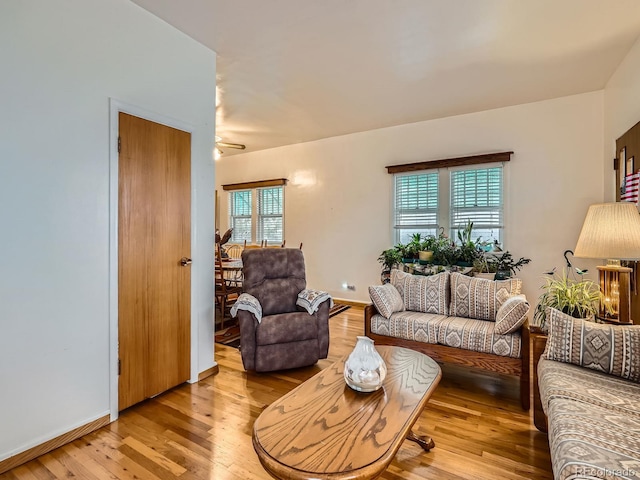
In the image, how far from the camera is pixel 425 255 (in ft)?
14.3

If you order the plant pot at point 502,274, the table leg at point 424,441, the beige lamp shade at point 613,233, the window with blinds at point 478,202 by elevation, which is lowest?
the table leg at point 424,441

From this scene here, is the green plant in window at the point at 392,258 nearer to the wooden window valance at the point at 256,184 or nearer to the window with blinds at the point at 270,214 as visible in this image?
the window with blinds at the point at 270,214

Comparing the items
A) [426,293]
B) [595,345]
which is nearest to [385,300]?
[426,293]

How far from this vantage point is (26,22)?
1.77m

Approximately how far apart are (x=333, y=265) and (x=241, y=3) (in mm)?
4072

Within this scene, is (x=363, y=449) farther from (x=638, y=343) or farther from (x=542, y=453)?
(x=638, y=343)

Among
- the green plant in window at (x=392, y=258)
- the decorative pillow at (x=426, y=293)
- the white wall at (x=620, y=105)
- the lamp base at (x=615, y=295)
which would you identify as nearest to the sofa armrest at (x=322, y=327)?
the decorative pillow at (x=426, y=293)

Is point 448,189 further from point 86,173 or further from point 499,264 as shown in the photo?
point 86,173

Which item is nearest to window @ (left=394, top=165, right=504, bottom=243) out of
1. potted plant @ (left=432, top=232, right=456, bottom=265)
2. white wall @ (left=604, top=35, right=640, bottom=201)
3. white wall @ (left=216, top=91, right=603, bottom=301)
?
white wall @ (left=216, top=91, right=603, bottom=301)

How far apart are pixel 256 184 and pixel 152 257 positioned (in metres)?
4.27

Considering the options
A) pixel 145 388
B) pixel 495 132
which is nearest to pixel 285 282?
pixel 145 388

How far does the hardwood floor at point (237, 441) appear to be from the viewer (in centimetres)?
165

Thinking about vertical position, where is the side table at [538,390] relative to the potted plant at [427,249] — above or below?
below

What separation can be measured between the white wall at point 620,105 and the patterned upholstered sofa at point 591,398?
205 cm
